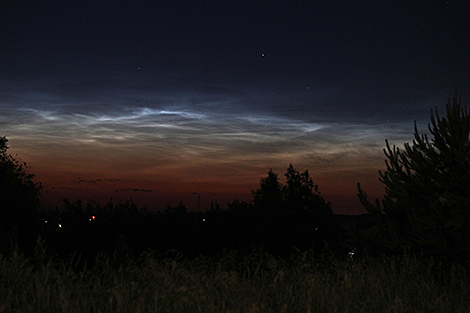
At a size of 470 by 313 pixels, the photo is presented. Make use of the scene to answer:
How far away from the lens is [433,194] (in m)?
14.6

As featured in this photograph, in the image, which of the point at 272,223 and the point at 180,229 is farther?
the point at 272,223

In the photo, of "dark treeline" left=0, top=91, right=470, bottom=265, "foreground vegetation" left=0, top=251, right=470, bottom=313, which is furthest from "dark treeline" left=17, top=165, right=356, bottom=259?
"foreground vegetation" left=0, top=251, right=470, bottom=313

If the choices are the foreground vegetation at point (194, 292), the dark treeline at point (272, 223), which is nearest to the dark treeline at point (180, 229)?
the dark treeline at point (272, 223)

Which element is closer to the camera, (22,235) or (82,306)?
(82,306)

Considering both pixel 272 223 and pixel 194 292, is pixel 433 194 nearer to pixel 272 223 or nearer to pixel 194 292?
pixel 272 223

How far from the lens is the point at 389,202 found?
49.8 ft

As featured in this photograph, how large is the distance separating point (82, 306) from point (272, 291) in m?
2.74

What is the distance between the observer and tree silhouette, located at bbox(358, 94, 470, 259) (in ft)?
44.7

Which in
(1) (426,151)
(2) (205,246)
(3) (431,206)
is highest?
(1) (426,151)

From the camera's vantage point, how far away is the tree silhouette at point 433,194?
44.7 ft

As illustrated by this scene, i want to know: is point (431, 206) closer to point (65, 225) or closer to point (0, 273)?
point (65, 225)

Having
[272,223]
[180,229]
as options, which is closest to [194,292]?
[180,229]

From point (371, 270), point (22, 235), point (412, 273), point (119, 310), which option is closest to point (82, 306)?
point (119, 310)

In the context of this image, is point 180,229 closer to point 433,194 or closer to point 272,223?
point 272,223
